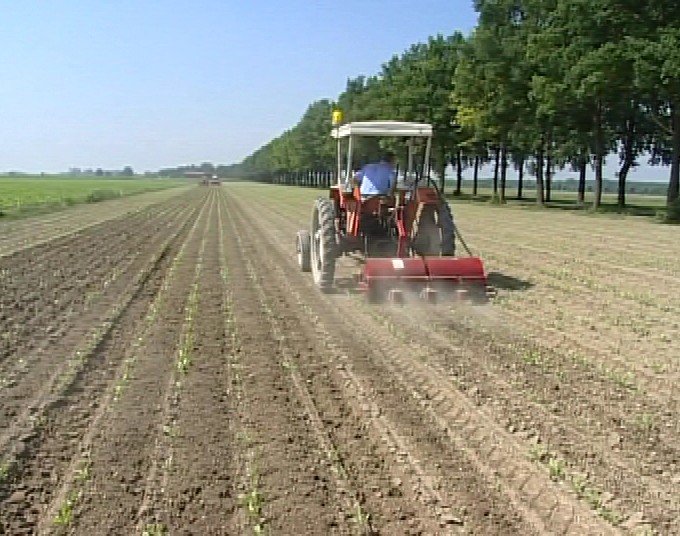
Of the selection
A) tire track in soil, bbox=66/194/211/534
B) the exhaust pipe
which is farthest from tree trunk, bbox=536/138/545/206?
tire track in soil, bbox=66/194/211/534

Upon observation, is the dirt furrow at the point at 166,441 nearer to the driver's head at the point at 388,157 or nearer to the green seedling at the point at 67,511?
the green seedling at the point at 67,511

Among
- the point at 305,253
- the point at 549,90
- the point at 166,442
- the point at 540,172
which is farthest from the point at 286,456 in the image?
the point at 540,172

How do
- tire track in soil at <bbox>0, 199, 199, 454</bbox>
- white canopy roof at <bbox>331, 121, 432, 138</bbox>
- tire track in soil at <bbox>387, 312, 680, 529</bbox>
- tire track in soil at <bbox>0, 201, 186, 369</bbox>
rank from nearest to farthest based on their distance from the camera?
tire track in soil at <bbox>387, 312, 680, 529</bbox> → tire track in soil at <bbox>0, 199, 199, 454</bbox> → tire track in soil at <bbox>0, 201, 186, 369</bbox> → white canopy roof at <bbox>331, 121, 432, 138</bbox>

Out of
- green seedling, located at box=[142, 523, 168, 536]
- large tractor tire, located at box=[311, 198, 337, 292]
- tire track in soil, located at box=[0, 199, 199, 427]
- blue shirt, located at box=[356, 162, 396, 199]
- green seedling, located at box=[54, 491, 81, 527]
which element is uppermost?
blue shirt, located at box=[356, 162, 396, 199]

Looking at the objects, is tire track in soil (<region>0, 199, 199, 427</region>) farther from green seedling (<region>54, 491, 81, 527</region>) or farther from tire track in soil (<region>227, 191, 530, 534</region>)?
tire track in soil (<region>227, 191, 530, 534</region>)

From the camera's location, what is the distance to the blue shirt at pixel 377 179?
38.8ft

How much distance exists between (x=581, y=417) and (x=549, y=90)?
30.6 metres

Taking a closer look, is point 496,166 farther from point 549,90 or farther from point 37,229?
point 37,229

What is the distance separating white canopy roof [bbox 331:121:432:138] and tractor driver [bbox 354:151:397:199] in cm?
34

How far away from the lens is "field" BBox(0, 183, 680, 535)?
14.2 ft

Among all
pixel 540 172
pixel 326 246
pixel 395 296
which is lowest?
pixel 395 296

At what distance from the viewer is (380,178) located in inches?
466

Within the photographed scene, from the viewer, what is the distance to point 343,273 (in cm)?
1432

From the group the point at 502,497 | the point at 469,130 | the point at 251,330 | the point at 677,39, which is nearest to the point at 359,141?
the point at 251,330
